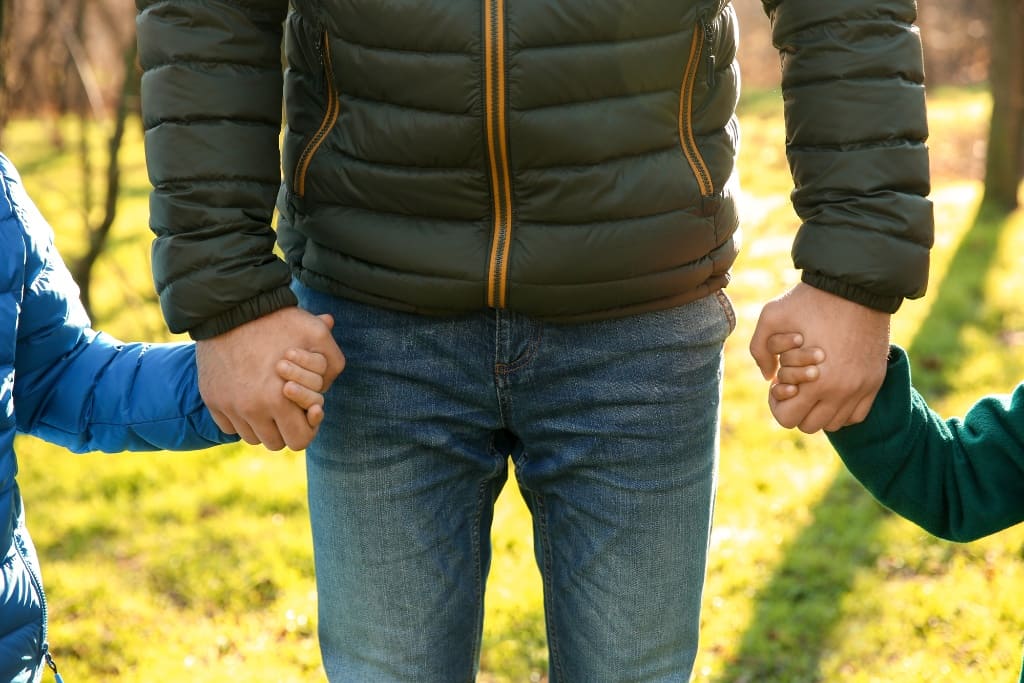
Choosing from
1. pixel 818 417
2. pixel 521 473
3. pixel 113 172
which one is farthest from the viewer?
pixel 113 172

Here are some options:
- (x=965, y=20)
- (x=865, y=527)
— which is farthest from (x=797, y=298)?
(x=965, y=20)

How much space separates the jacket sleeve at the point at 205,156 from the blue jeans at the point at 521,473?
0.22 metres

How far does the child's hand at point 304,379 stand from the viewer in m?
1.58

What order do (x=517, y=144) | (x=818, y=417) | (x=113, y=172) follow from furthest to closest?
(x=113, y=172)
(x=818, y=417)
(x=517, y=144)

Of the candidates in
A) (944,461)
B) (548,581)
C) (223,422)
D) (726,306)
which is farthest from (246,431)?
(944,461)

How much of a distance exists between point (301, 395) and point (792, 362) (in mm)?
691

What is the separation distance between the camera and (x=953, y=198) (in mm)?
7918

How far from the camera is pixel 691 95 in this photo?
161cm

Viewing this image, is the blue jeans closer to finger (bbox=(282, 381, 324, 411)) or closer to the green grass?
finger (bbox=(282, 381, 324, 411))

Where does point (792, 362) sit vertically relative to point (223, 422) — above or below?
above

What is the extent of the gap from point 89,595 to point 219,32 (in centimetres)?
246

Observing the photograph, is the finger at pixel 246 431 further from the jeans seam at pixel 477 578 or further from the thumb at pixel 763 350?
the thumb at pixel 763 350

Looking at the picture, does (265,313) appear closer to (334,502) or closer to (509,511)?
(334,502)

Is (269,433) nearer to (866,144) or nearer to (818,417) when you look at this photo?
(818,417)
